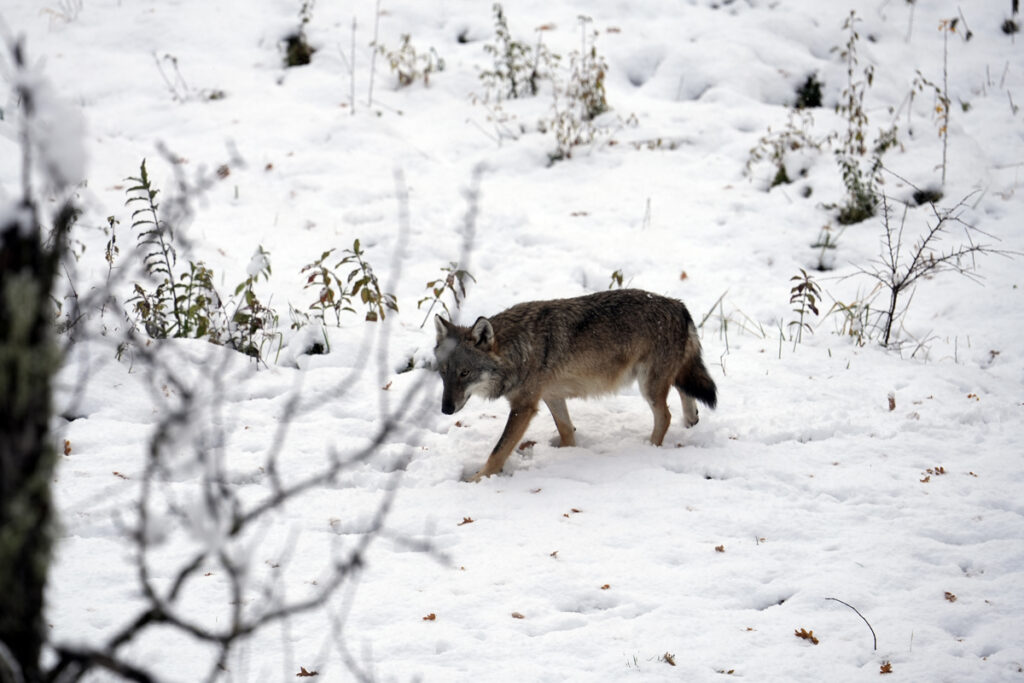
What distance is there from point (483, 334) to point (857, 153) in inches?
304

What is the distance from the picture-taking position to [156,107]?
1227 centimetres

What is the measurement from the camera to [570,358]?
6398mm

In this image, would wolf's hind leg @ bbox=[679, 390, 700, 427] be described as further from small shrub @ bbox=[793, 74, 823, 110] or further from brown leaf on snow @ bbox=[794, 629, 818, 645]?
small shrub @ bbox=[793, 74, 823, 110]

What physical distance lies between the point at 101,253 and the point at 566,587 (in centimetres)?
664

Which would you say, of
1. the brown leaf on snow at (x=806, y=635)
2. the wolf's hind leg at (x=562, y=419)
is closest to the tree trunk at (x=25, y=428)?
the brown leaf on snow at (x=806, y=635)

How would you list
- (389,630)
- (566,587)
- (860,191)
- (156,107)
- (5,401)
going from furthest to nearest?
(156,107) → (860,191) → (566,587) → (389,630) → (5,401)

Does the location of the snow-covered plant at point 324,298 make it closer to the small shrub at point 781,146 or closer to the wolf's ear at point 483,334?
the wolf's ear at point 483,334

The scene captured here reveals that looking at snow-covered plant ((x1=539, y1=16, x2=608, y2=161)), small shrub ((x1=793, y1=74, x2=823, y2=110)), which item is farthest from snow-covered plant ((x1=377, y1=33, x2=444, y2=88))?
small shrub ((x1=793, y1=74, x2=823, y2=110))

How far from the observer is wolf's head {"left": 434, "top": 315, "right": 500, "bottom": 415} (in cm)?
619

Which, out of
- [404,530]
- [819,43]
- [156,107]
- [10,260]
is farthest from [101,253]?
[819,43]

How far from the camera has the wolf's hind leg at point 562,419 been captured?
6602 mm

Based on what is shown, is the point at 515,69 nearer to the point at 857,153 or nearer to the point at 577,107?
the point at 577,107

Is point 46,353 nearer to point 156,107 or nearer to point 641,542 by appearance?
point 641,542

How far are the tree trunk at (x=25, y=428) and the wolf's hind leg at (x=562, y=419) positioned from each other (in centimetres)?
526
